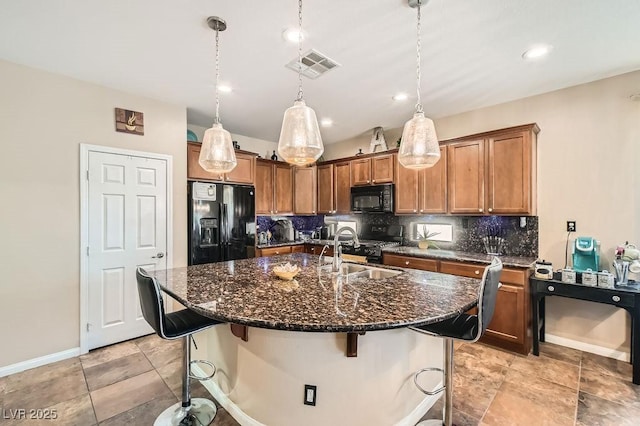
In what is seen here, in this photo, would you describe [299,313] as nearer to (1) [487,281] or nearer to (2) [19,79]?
(1) [487,281]

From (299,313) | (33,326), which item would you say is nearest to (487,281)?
(299,313)

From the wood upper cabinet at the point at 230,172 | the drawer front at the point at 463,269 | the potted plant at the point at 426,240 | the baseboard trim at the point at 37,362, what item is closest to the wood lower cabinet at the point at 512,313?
the drawer front at the point at 463,269

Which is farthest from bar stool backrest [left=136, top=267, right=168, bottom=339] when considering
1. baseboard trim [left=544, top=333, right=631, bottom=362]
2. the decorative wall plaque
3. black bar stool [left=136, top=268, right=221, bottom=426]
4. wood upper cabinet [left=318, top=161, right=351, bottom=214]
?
baseboard trim [left=544, top=333, right=631, bottom=362]

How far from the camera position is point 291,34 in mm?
2143

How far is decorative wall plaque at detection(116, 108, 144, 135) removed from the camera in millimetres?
3109

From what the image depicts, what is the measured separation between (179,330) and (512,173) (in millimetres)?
3422

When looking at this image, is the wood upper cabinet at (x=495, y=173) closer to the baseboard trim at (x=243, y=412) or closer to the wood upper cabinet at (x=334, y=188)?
the wood upper cabinet at (x=334, y=188)

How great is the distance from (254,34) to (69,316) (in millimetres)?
3156

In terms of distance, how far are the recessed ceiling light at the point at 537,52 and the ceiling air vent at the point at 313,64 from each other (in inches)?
61.9

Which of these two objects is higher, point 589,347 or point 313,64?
point 313,64

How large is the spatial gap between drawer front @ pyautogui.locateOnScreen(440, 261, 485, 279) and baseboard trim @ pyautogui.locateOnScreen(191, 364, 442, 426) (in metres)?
1.35

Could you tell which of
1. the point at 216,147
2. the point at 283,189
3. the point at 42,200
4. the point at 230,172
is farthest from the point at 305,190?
the point at 42,200

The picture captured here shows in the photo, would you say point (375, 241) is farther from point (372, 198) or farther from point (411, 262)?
point (411, 262)

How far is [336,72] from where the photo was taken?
2732 mm
